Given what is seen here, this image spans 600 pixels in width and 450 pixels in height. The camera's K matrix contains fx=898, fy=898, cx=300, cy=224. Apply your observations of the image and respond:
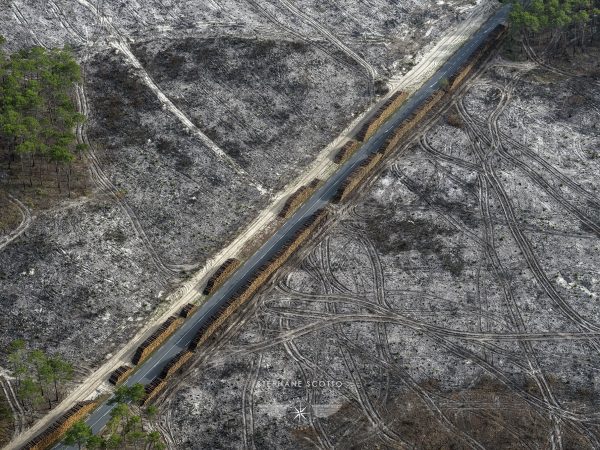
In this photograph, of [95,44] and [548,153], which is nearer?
[548,153]

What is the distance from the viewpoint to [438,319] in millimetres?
66312

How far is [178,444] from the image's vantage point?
58.2 metres

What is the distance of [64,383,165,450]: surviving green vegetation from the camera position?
55469mm

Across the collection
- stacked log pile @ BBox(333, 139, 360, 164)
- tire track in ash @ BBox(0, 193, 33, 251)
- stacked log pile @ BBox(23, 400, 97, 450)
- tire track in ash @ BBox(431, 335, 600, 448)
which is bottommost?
tire track in ash @ BBox(431, 335, 600, 448)

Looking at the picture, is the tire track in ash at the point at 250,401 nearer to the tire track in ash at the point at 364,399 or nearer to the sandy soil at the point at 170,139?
the tire track in ash at the point at 364,399

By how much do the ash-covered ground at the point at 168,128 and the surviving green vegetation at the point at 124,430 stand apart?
4.93 m

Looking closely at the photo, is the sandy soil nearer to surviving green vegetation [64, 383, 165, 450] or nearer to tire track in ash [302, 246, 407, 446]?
surviving green vegetation [64, 383, 165, 450]

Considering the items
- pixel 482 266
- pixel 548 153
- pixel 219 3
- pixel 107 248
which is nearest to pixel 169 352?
pixel 107 248

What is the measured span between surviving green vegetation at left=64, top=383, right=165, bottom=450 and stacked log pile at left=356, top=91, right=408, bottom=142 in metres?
33.3

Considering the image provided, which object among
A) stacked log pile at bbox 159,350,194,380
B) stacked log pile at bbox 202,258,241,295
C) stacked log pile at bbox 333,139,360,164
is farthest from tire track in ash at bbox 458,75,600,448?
stacked log pile at bbox 159,350,194,380

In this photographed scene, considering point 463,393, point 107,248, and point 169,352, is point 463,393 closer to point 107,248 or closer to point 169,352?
point 169,352

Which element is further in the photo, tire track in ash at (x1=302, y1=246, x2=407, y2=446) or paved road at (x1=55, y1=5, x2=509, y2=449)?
paved road at (x1=55, y1=5, x2=509, y2=449)

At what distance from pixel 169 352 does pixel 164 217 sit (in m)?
13.9

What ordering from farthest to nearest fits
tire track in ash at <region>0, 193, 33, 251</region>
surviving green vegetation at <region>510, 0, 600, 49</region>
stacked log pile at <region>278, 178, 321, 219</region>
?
1. surviving green vegetation at <region>510, 0, 600, 49</region>
2. stacked log pile at <region>278, 178, 321, 219</region>
3. tire track in ash at <region>0, 193, 33, 251</region>
